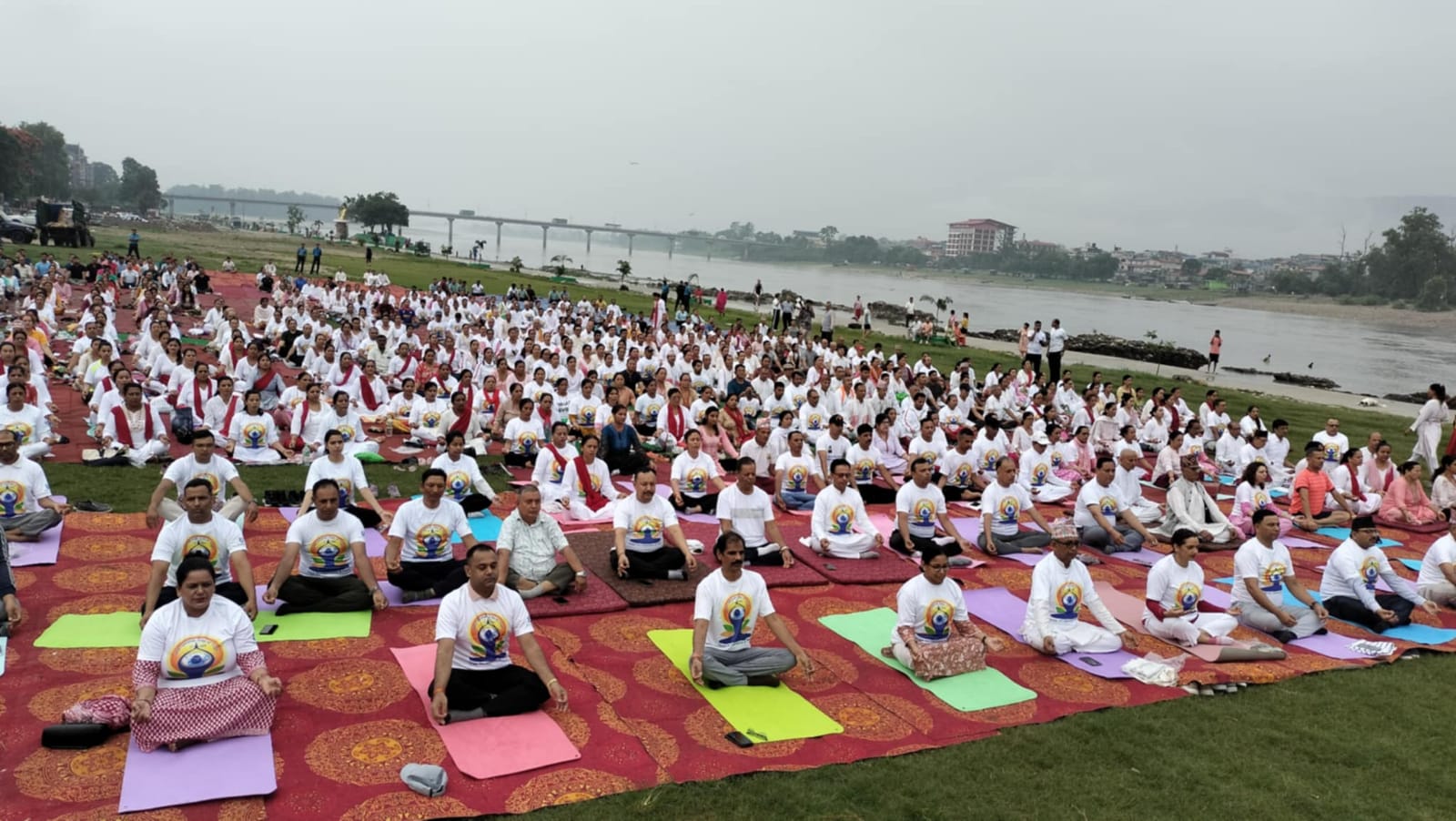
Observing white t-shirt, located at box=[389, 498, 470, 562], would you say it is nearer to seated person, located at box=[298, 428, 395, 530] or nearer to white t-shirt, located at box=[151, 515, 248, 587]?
seated person, located at box=[298, 428, 395, 530]

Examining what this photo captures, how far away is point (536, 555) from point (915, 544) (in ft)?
12.4

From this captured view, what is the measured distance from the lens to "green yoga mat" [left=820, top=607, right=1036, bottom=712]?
6.07 metres

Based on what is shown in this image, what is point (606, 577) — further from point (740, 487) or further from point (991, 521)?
point (991, 521)

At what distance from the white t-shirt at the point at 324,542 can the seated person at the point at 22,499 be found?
2.51m

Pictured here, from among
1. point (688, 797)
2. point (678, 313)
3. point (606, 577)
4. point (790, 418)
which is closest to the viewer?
point (688, 797)

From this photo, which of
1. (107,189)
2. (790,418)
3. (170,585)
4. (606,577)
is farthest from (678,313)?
(107,189)

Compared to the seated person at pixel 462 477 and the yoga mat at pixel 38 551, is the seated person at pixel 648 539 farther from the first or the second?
the yoga mat at pixel 38 551

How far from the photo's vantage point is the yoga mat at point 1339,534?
10.9 m

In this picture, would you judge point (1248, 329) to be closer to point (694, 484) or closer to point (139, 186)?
point (694, 484)

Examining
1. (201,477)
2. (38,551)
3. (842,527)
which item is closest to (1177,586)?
(842,527)

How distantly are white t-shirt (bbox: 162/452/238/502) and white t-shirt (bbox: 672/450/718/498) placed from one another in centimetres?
447

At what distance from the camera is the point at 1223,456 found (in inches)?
544

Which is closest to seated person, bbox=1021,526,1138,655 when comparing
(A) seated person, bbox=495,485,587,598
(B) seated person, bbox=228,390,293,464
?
(A) seated person, bbox=495,485,587,598

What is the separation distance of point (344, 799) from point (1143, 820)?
406 centimetres
